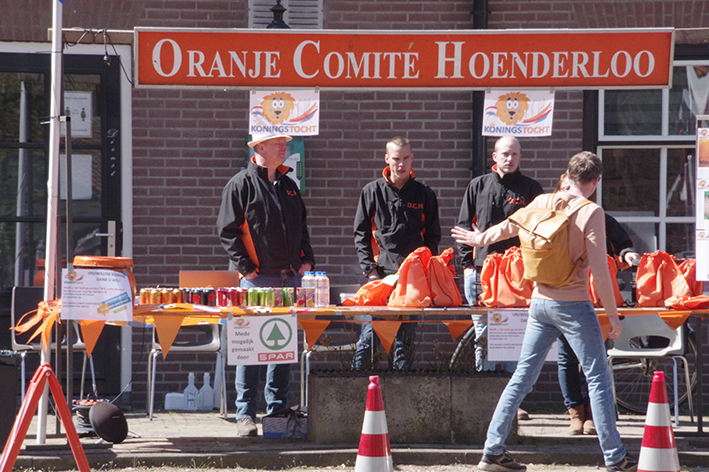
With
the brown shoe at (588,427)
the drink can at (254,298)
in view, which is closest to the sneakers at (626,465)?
the brown shoe at (588,427)

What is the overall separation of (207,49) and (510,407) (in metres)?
3.05

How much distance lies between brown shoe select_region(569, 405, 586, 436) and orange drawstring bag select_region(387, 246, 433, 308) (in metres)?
1.41

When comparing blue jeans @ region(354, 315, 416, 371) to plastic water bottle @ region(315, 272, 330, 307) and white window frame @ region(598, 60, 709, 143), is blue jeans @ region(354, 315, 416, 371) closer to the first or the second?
plastic water bottle @ region(315, 272, 330, 307)

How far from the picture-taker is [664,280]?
570 centimetres

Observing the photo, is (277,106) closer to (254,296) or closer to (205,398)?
(254,296)

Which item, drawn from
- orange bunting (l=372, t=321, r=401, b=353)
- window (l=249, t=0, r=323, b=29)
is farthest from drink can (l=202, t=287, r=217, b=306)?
A: window (l=249, t=0, r=323, b=29)

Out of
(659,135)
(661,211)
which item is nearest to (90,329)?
(661,211)

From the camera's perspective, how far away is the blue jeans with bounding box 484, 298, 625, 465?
466 cm

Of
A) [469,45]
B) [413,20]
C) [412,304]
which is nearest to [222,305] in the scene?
[412,304]

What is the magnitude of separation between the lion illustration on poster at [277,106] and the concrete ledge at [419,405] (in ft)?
5.91

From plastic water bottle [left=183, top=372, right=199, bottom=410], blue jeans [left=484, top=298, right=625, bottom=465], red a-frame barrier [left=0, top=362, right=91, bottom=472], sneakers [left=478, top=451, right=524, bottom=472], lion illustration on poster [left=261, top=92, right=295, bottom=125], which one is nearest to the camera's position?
red a-frame barrier [left=0, top=362, right=91, bottom=472]

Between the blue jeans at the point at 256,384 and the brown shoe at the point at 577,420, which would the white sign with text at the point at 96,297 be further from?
the brown shoe at the point at 577,420

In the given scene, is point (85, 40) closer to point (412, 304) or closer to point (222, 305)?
point (222, 305)

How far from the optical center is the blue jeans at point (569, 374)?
19.3 feet
